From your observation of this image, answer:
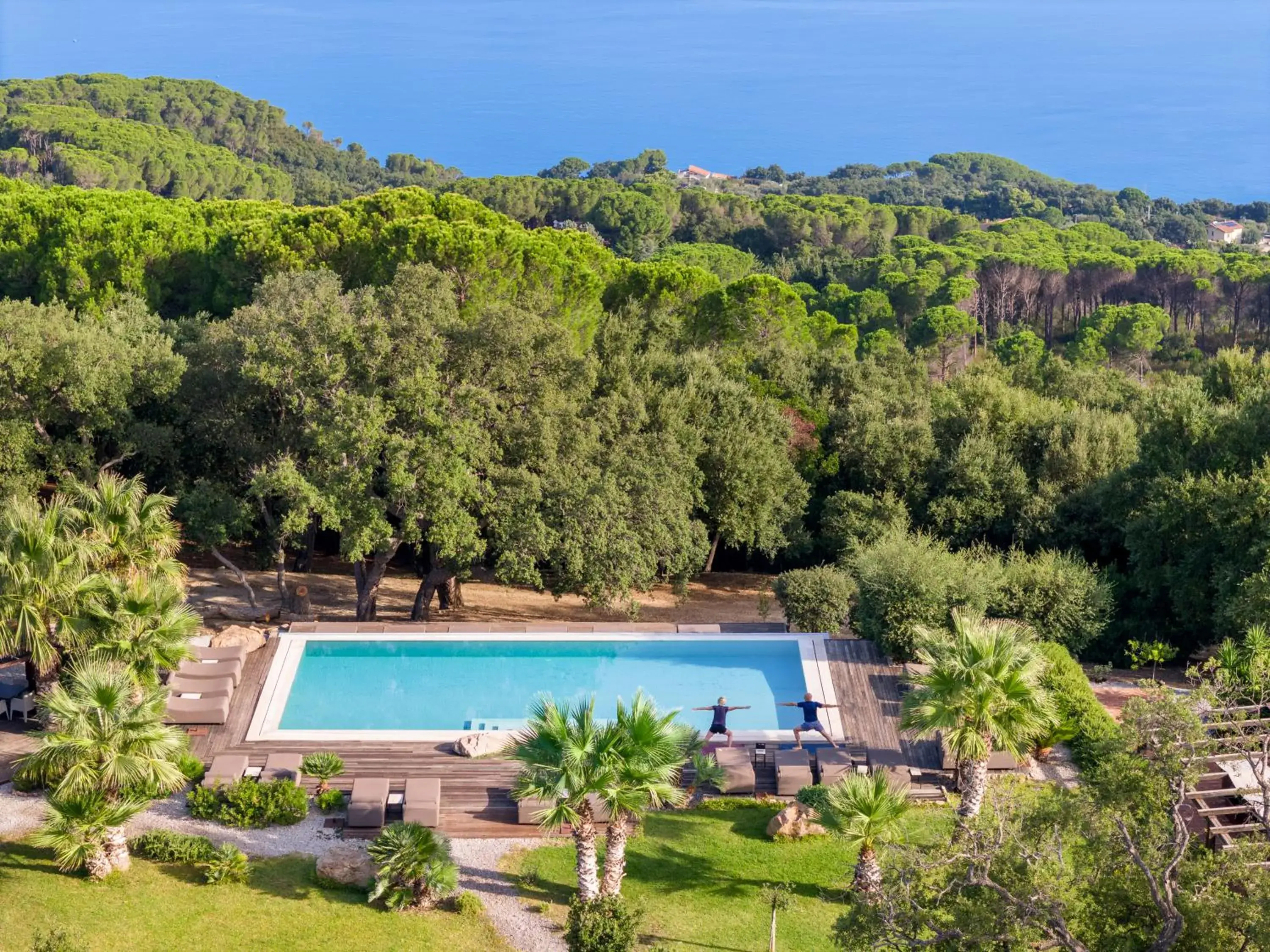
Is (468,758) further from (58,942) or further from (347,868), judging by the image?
(58,942)

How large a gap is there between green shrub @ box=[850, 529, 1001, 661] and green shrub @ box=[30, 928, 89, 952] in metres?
12.1

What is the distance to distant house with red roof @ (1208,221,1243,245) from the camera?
99.5m

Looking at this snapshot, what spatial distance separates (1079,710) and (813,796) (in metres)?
4.40

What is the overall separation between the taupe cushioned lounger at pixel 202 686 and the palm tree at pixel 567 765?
689cm

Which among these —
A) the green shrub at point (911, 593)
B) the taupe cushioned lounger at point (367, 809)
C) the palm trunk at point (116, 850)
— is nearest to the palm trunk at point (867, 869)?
the taupe cushioned lounger at point (367, 809)

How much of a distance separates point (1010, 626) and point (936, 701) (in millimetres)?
3194

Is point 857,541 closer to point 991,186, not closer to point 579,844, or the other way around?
point 579,844

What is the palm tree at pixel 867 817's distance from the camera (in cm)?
1320

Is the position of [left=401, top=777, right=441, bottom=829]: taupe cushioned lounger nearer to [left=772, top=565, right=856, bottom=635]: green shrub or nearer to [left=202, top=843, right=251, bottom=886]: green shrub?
[left=202, top=843, right=251, bottom=886]: green shrub

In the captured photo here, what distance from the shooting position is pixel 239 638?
20.4m

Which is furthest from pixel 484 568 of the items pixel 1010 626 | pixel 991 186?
pixel 991 186

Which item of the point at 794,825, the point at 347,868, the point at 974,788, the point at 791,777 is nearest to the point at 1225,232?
the point at 791,777

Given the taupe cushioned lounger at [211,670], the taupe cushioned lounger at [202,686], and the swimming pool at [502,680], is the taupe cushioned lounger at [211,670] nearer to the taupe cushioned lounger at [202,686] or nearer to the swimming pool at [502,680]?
the taupe cushioned lounger at [202,686]

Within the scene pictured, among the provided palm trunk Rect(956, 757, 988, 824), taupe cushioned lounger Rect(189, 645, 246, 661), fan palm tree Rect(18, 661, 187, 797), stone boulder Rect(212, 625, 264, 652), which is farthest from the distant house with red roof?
fan palm tree Rect(18, 661, 187, 797)
